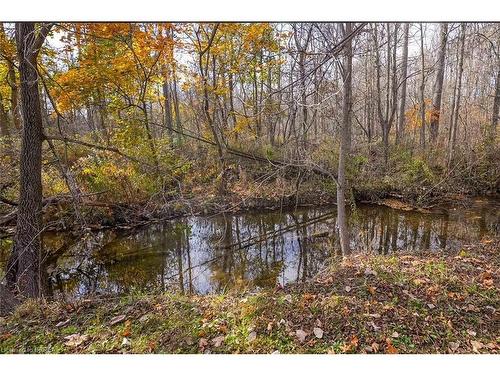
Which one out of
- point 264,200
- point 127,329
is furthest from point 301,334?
point 264,200

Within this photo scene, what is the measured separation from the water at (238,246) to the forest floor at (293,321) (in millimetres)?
1472

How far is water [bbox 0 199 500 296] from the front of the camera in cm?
462

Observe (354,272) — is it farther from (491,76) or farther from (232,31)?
(491,76)

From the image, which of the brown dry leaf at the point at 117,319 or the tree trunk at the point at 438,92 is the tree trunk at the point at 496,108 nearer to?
the tree trunk at the point at 438,92

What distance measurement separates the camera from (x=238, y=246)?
568 centimetres

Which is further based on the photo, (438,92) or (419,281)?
(438,92)

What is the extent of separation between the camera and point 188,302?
9.10 feet

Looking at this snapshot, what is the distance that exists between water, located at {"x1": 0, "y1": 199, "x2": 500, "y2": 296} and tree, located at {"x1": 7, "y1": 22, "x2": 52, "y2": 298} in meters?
1.05

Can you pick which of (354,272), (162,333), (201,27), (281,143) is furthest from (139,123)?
(354,272)

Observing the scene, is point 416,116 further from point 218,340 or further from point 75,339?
point 75,339

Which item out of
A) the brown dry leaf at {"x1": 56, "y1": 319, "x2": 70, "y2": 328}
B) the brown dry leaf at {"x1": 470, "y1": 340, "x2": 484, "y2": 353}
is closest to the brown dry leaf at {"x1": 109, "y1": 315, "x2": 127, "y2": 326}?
the brown dry leaf at {"x1": 56, "y1": 319, "x2": 70, "y2": 328}

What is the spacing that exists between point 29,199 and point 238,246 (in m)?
3.32

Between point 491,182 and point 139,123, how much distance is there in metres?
→ 7.52

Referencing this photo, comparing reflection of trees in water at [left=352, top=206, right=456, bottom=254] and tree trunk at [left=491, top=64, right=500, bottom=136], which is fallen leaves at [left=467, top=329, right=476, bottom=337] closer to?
reflection of trees in water at [left=352, top=206, right=456, bottom=254]
